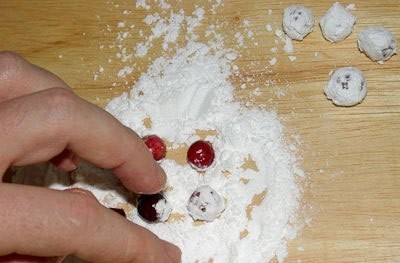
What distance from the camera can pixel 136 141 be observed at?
90cm

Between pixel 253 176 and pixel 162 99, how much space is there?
0.23 metres

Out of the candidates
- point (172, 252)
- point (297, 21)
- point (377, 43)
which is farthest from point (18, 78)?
point (377, 43)

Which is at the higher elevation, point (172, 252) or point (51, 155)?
point (51, 155)

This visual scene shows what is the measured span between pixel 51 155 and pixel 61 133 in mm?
49

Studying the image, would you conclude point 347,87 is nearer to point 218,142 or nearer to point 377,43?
point 377,43

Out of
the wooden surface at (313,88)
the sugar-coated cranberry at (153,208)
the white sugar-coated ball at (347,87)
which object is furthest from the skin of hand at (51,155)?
the white sugar-coated ball at (347,87)

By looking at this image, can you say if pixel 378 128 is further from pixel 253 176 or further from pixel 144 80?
pixel 144 80

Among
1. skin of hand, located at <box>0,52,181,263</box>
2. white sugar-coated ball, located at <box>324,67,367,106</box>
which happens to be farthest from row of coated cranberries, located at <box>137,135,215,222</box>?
white sugar-coated ball, located at <box>324,67,367,106</box>

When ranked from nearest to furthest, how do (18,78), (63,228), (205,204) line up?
1. (63,228)
2. (18,78)
3. (205,204)

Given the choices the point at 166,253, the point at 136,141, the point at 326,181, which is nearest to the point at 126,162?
the point at 136,141

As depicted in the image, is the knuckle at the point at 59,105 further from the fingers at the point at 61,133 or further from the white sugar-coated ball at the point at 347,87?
the white sugar-coated ball at the point at 347,87

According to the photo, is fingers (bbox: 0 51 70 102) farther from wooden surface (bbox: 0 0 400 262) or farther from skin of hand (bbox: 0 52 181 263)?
wooden surface (bbox: 0 0 400 262)

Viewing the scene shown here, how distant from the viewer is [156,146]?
43.5 inches

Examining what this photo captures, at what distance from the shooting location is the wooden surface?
105 centimetres
